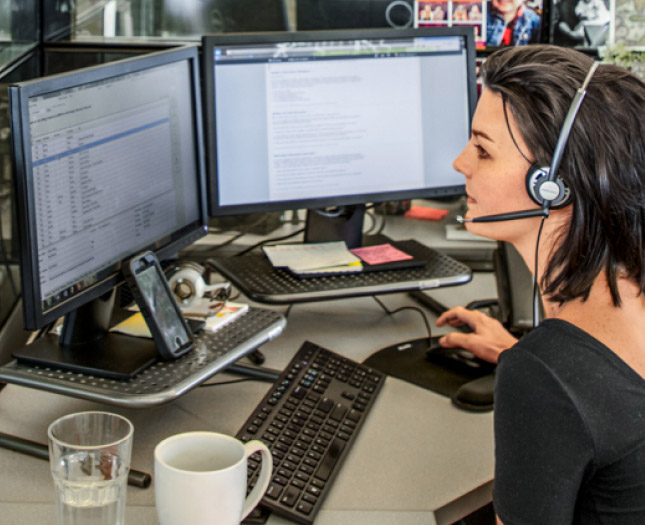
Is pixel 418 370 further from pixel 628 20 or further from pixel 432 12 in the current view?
pixel 628 20

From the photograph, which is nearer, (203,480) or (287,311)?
(203,480)

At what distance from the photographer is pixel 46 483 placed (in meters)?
1.08

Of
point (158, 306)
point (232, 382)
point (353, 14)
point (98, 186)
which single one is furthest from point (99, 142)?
point (353, 14)

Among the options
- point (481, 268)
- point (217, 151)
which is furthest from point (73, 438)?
point (481, 268)

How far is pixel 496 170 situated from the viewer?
3.59 ft

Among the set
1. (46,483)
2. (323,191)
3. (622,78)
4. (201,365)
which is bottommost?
(46,483)

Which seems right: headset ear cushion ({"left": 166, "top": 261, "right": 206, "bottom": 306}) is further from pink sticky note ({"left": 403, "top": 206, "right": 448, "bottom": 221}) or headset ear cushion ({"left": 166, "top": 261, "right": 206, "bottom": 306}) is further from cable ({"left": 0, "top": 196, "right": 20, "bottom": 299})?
pink sticky note ({"left": 403, "top": 206, "right": 448, "bottom": 221})

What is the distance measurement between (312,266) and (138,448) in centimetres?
53

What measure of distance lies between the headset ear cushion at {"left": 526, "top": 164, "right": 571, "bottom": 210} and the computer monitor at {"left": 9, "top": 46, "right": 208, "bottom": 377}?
541mm

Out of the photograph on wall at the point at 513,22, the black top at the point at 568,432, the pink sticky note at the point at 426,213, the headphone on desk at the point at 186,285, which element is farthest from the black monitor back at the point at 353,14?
the black top at the point at 568,432

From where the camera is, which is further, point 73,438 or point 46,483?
point 46,483

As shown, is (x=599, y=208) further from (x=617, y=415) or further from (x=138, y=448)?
(x=138, y=448)

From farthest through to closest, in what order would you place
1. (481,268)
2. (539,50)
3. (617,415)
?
(481,268) < (539,50) < (617,415)

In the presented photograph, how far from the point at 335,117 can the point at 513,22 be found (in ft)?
1.88
